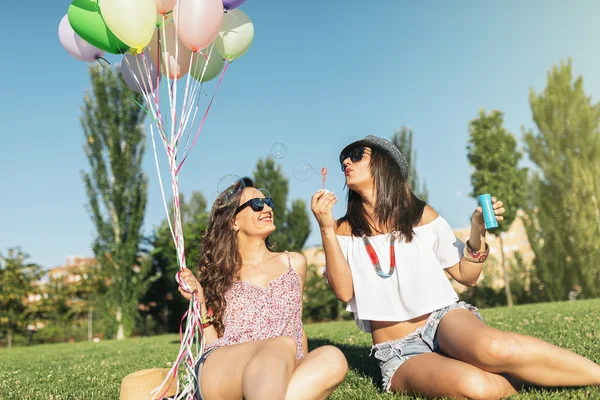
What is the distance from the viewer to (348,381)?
3621mm

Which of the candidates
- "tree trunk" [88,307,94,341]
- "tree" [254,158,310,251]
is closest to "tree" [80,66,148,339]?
"tree trunk" [88,307,94,341]

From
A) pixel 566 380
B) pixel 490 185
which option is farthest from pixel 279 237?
pixel 566 380

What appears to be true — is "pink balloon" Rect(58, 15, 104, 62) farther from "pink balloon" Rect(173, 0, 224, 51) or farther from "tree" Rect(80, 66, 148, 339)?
"tree" Rect(80, 66, 148, 339)

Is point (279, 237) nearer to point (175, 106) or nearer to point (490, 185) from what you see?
point (490, 185)

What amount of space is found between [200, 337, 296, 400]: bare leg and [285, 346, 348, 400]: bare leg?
5 cm

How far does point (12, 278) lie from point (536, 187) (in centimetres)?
1966

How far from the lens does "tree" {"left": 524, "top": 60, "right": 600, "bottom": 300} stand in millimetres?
16953

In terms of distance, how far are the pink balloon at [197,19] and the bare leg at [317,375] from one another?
105 inches

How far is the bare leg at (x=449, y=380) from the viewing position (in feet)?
8.37

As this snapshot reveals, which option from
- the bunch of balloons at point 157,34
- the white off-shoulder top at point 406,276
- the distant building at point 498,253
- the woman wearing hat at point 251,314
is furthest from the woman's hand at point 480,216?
A: the distant building at point 498,253

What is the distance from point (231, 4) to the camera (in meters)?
4.27

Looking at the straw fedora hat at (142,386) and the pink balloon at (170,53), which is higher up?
the pink balloon at (170,53)

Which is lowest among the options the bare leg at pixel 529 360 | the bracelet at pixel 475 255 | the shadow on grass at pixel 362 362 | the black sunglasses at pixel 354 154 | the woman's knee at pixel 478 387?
the shadow on grass at pixel 362 362

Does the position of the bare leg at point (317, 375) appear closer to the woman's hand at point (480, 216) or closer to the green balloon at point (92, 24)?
the woman's hand at point (480, 216)
